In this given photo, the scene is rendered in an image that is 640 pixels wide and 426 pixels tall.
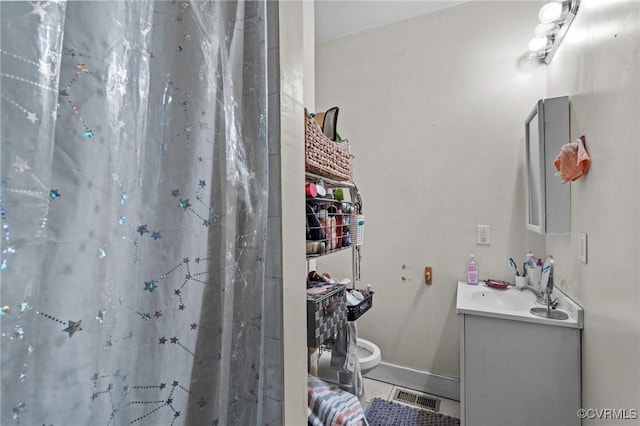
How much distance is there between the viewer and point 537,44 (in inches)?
68.2

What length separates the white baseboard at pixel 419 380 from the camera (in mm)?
1982

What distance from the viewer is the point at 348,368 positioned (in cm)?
118

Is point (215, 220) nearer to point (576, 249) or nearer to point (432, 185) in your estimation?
point (576, 249)

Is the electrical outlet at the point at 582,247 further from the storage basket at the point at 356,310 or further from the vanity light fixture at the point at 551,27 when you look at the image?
the vanity light fixture at the point at 551,27

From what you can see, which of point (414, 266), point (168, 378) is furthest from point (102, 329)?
point (414, 266)

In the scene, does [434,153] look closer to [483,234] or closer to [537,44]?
[483,234]

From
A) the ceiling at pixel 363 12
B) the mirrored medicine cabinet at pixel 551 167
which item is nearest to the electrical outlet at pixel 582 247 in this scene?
the mirrored medicine cabinet at pixel 551 167

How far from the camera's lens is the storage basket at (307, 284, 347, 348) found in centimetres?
86

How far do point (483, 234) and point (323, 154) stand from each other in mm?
1477

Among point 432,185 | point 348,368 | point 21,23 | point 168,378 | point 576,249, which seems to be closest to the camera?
point 21,23

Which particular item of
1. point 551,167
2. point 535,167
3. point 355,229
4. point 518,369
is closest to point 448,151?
point 535,167

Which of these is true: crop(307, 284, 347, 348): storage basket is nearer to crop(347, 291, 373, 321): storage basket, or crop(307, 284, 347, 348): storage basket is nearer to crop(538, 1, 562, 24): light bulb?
crop(347, 291, 373, 321): storage basket

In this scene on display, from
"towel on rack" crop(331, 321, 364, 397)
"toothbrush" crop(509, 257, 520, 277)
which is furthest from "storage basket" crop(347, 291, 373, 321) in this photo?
"toothbrush" crop(509, 257, 520, 277)

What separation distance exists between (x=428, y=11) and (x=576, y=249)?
182cm
